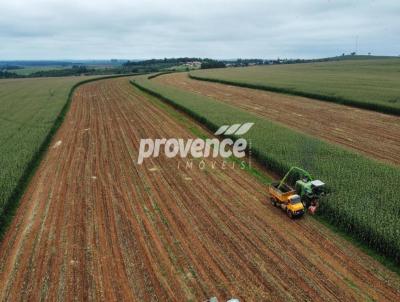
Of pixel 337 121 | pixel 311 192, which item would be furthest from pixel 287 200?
pixel 337 121

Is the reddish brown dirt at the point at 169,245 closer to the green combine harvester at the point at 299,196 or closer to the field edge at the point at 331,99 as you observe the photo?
the green combine harvester at the point at 299,196

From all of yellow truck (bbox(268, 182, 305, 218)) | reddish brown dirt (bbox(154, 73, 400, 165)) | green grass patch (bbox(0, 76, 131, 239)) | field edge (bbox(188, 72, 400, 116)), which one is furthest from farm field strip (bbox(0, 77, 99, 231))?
field edge (bbox(188, 72, 400, 116))

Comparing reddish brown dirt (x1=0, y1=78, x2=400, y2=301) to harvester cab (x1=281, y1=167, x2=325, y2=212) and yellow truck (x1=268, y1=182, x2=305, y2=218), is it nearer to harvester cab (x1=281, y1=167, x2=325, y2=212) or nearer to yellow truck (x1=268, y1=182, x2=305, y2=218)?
yellow truck (x1=268, y1=182, x2=305, y2=218)

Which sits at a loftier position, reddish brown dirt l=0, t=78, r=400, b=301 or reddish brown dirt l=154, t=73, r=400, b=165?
Result: reddish brown dirt l=154, t=73, r=400, b=165

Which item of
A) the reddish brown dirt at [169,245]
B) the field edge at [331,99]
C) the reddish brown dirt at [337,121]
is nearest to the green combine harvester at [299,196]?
the reddish brown dirt at [169,245]

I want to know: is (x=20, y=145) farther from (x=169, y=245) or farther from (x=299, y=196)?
(x=299, y=196)

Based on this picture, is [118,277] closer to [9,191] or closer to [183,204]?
[183,204]
